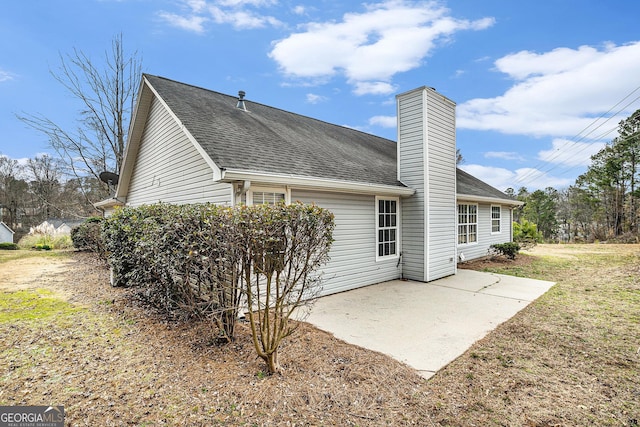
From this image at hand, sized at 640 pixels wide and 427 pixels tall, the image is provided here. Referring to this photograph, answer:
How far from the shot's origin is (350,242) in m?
6.93

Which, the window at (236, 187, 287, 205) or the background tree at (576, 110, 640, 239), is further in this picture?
the background tree at (576, 110, 640, 239)

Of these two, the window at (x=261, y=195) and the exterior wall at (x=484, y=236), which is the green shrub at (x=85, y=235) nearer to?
the window at (x=261, y=195)

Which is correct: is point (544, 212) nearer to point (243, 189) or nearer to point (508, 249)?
point (508, 249)

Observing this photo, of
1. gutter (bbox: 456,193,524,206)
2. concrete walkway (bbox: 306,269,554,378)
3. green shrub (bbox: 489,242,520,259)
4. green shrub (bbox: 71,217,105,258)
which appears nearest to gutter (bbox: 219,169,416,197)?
concrete walkway (bbox: 306,269,554,378)

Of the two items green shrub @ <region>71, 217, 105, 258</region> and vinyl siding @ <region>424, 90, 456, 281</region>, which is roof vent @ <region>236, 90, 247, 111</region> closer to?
vinyl siding @ <region>424, 90, 456, 281</region>

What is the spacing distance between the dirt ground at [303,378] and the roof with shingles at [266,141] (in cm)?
282

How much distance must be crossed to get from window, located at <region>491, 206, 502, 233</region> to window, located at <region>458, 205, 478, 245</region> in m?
1.97

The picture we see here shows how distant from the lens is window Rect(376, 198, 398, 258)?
775cm

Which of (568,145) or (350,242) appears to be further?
(568,145)

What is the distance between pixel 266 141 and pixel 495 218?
11357mm

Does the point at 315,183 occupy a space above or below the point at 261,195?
above

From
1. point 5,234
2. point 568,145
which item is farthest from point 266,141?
point 5,234

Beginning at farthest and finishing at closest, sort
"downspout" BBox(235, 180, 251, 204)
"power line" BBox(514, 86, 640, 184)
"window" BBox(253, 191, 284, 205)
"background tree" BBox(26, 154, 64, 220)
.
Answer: "background tree" BBox(26, 154, 64, 220) → "power line" BBox(514, 86, 640, 184) → "window" BBox(253, 191, 284, 205) → "downspout" BBox(235, 180, 251, 204)

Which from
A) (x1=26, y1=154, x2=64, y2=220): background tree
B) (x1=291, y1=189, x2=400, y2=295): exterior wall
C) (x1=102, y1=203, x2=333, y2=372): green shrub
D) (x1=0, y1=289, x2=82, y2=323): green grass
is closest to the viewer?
(x1=102, y1=203, x2=333, y2=372): green shrub
